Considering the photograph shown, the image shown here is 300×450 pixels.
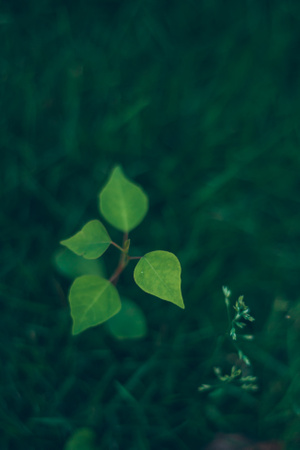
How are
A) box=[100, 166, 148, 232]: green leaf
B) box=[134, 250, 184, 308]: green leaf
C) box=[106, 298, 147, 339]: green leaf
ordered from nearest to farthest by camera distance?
1. box=[134, 250, 184, 308]: green leaf
2. box=[100, 166, 148, 232]: green leaf
3. box=[106, 298, 147, 339]: green leaf

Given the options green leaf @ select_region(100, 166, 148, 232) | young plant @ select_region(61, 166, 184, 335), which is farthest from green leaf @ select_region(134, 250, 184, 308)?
green leaf @ select_region(100, 166, 148, 232)

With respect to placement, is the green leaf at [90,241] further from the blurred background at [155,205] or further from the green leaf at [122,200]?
the blurred background at [155,205]

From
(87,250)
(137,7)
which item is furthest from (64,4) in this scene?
(87,250)

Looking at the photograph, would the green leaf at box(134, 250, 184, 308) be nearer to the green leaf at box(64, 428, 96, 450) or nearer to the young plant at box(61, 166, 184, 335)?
the young plant at box(61, 166, 184, 335)

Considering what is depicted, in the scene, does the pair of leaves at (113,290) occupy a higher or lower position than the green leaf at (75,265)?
higher

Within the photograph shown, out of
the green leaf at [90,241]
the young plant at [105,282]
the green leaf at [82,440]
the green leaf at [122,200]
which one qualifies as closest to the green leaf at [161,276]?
the young plant at [105,282]

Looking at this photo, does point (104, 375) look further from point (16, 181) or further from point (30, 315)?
point (16, 181)
